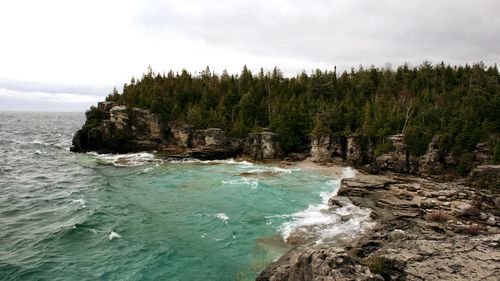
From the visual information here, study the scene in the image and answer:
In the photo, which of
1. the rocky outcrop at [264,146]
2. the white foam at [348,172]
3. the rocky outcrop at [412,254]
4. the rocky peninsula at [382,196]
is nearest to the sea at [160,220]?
the white foam at [348,172]

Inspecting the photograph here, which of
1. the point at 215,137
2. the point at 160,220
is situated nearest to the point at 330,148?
the point at 215,137

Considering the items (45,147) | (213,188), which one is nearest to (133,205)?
(213,188)

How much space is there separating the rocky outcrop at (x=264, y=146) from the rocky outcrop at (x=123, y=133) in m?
23.1

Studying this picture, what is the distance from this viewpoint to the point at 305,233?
1253 inches

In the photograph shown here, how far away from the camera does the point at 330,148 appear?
70875 millimetres

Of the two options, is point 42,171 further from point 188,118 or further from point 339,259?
point 339,259

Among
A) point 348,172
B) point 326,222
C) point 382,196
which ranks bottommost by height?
point 326,222

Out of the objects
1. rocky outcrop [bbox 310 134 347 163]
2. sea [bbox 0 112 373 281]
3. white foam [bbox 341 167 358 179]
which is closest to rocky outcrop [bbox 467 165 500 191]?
white foam [bbox 341 167 358 179]

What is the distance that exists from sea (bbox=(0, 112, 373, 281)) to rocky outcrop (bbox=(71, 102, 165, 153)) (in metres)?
18.6

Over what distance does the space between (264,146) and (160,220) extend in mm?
40104

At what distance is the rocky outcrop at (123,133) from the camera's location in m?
81.8

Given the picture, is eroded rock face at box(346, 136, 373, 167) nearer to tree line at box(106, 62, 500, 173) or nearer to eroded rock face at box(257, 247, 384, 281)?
tree line at box(106, 62, 500, 173)

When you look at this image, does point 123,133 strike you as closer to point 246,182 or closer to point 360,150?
point 246,182

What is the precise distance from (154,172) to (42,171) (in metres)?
20.5
